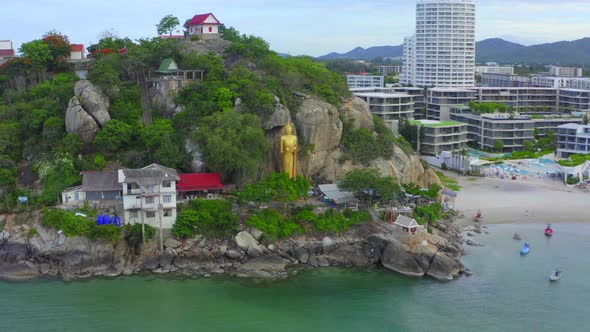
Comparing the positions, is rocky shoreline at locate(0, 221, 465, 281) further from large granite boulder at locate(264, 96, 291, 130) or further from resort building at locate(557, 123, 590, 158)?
resort building at locate(557, 123, 590, 158)

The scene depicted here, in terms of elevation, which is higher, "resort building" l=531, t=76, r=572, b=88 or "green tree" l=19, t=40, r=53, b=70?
"green tree" l=19, t=40, r=53, b=70

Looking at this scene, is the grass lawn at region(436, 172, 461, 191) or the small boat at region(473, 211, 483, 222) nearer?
the small boat at region(473, 211, 483, 222)

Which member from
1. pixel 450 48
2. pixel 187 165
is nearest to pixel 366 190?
pixel 187 165

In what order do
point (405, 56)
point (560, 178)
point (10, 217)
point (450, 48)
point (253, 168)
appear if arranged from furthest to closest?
point (405, 56), point (450, 48), point (560, 178), point (253, 168), point (10, 217)

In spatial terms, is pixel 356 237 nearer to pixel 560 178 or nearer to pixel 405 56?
pixel 560 178

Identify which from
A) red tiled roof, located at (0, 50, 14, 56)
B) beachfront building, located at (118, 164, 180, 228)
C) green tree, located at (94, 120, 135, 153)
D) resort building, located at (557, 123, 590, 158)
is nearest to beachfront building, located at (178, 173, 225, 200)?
beachfront building, located at (118, 164, 180, 228)

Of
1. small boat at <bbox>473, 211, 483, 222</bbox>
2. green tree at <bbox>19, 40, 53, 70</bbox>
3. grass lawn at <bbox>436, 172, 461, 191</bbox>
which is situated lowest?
small boat at <bbox>473, 211, 483, 222</bbox>

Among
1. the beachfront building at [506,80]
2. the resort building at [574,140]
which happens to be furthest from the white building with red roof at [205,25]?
the beachfront building at [506,80]
